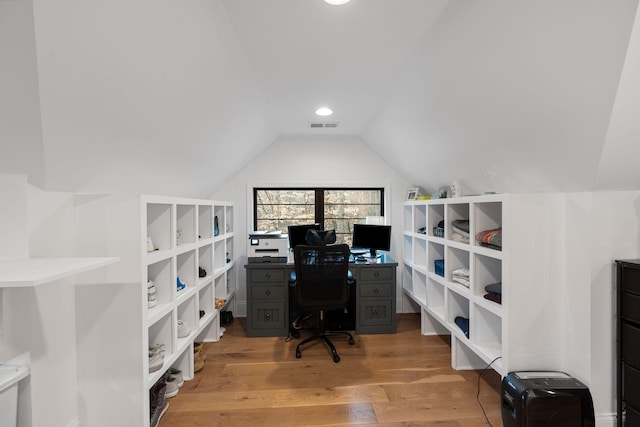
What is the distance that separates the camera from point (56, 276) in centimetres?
97

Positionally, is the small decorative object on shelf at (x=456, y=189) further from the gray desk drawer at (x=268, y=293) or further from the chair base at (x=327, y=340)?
the gray desk drawer at (x=268, y=293)

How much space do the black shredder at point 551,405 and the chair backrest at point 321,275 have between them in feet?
4.79

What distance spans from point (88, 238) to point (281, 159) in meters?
2.52

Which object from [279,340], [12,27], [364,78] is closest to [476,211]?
[364,78]

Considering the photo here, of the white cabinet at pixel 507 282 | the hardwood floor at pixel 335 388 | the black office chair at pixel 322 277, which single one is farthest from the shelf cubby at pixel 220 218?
the white cabinet at pixel 507 282

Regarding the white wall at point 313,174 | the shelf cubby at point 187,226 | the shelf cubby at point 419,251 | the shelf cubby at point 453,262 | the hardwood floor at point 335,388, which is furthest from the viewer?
the white wall at point 313,174

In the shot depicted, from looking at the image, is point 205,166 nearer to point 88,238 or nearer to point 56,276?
point 88,238

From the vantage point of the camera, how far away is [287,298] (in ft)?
10.4

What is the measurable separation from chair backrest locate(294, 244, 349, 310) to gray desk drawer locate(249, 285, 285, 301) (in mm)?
524

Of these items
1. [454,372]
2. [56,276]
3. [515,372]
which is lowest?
[454,372]

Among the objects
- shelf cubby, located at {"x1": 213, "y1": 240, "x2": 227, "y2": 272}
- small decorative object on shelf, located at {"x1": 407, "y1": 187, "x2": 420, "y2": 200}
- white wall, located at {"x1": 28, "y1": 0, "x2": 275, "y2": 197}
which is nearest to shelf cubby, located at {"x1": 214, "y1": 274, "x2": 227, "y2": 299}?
shelf cubby, located at {"x1": 213, "y1": 240, "x2": 227, "y2": 272}

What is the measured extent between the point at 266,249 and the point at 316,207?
1.05 meters

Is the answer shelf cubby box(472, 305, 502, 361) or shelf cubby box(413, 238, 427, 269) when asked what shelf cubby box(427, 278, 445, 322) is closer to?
shelf cubby box(413, 238, 427, 269)

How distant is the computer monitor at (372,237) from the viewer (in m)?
3.53
